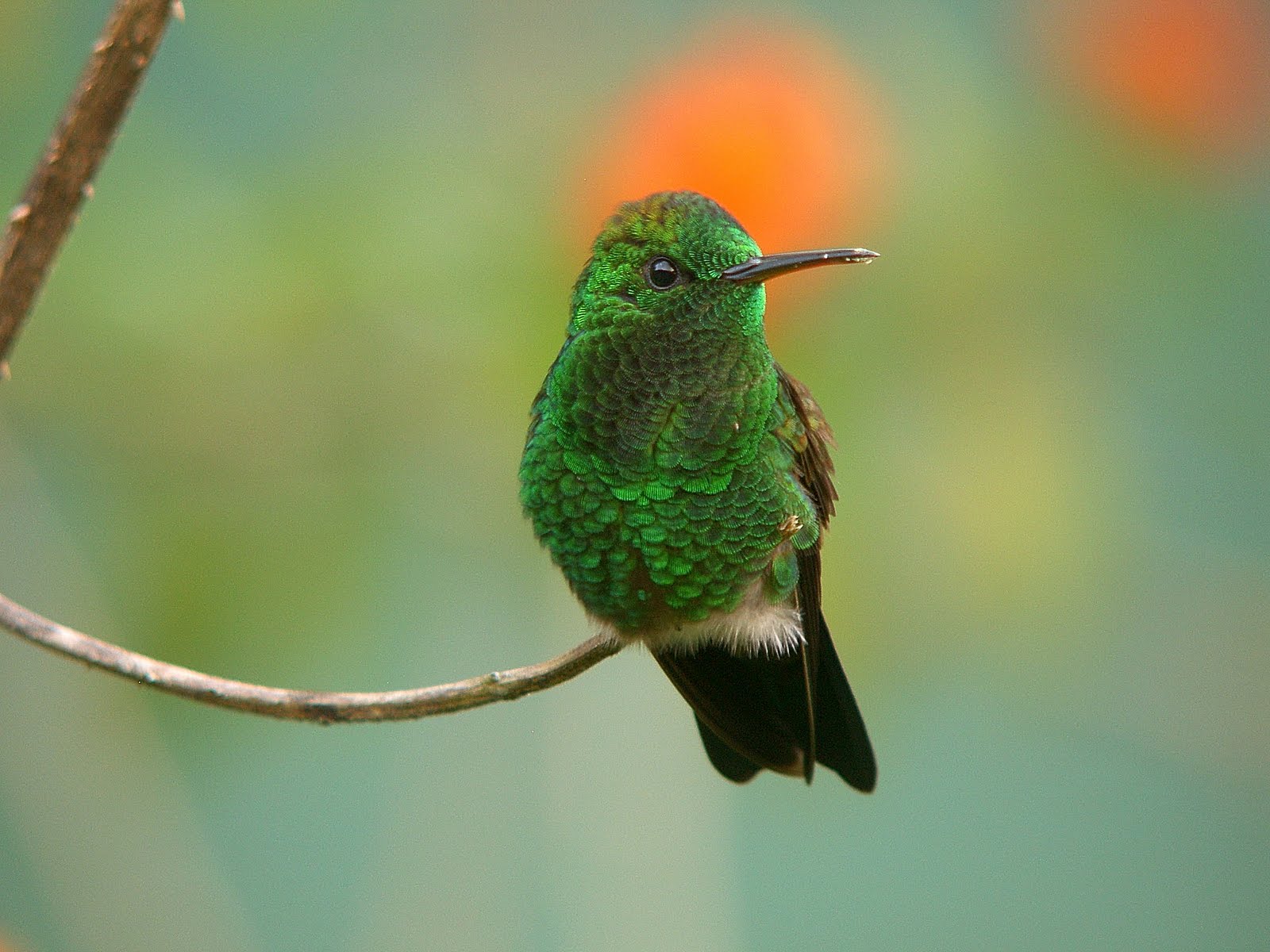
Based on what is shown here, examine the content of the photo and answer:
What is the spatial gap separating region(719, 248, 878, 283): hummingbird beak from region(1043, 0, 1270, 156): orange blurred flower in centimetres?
168

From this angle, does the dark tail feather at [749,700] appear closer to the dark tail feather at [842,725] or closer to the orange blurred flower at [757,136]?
the dark tail feather at [842,725]

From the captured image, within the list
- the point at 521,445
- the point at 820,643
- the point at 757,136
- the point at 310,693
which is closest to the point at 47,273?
the point at 310,693

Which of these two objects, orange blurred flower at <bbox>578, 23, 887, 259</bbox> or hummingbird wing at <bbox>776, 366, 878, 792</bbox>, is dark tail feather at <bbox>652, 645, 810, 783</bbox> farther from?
orange blurred flower at <bbox>578, 23, 887, 259</bbox>

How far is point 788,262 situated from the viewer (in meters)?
0.76

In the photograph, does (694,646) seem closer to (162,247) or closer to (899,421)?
(899,421)

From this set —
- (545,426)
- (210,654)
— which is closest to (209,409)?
(210,654)

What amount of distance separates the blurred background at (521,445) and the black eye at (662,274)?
1.04 meters

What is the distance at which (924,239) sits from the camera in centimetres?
216

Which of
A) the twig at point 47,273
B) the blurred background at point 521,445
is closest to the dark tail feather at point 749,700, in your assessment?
the twig at point 47,273

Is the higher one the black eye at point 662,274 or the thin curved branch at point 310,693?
the black eye at point 662,274

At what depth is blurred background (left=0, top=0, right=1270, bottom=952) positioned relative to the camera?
6.49ft

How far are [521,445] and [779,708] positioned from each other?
3.42ft

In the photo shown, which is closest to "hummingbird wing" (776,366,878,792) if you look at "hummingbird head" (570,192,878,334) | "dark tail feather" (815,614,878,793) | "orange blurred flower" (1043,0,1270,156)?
"dark tail feather" (815,614,878,793)

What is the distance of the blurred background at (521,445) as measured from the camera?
1.98m
